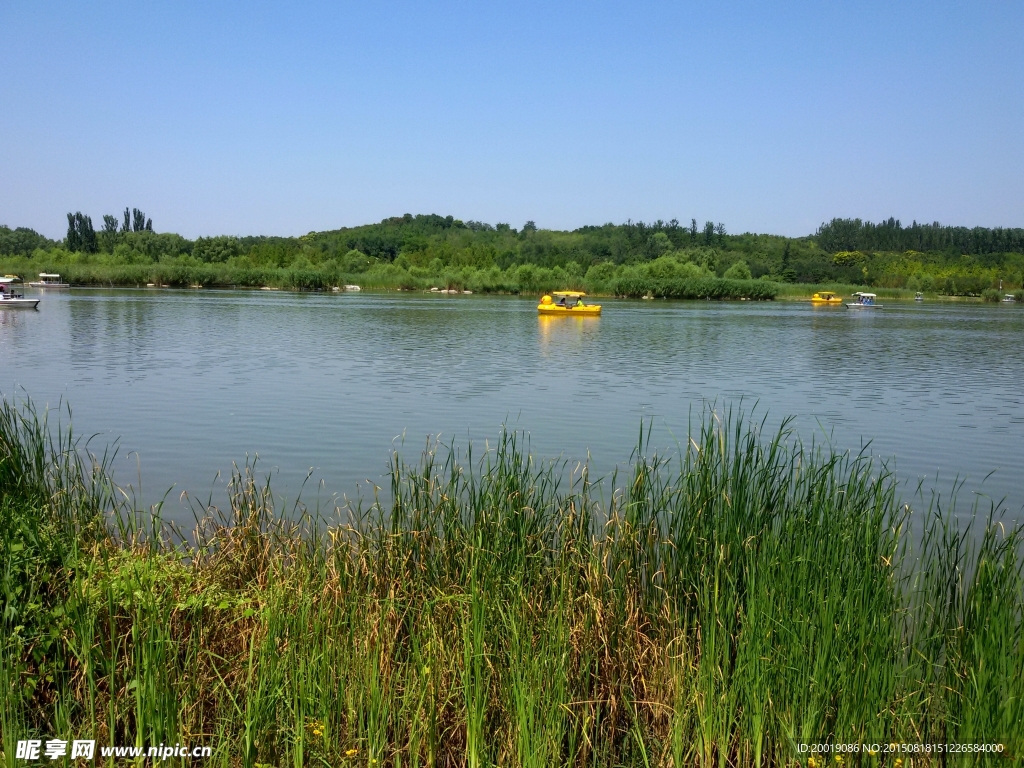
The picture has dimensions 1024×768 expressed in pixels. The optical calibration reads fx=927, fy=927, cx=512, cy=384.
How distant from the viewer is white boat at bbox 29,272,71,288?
74.2 meters

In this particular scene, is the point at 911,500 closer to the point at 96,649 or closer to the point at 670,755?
the point at 670,755

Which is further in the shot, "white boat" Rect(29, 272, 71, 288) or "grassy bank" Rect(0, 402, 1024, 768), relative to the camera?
"white boat" Rect(29, 272, 71, 288)

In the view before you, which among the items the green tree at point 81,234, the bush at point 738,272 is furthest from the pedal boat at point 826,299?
the green tree at point 81,234

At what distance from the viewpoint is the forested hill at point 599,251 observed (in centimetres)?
10888

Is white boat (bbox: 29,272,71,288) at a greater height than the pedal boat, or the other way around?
white boat (bbox: 29,272,71,288)

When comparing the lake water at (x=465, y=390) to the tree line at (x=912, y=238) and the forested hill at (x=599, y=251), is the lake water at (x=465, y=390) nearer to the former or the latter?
the forested hill at (x=599, y=251)

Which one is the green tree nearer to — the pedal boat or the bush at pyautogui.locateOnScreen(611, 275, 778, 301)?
the bush at pyautogui.locateOnScreen(611, 275, 778, 301)

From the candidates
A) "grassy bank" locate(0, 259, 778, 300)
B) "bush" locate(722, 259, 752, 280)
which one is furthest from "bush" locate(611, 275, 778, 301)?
"bush" locate(722, 259, 752, 280)

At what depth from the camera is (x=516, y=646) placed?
430 centimetres

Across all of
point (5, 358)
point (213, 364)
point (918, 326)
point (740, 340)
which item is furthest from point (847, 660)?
point (918, 326)

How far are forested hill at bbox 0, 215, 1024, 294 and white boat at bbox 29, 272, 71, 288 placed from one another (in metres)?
8.87

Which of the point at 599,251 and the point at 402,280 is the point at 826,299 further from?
the point at 599,251

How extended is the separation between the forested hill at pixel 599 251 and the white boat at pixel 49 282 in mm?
8875

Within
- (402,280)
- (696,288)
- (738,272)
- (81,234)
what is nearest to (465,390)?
(696,288)
